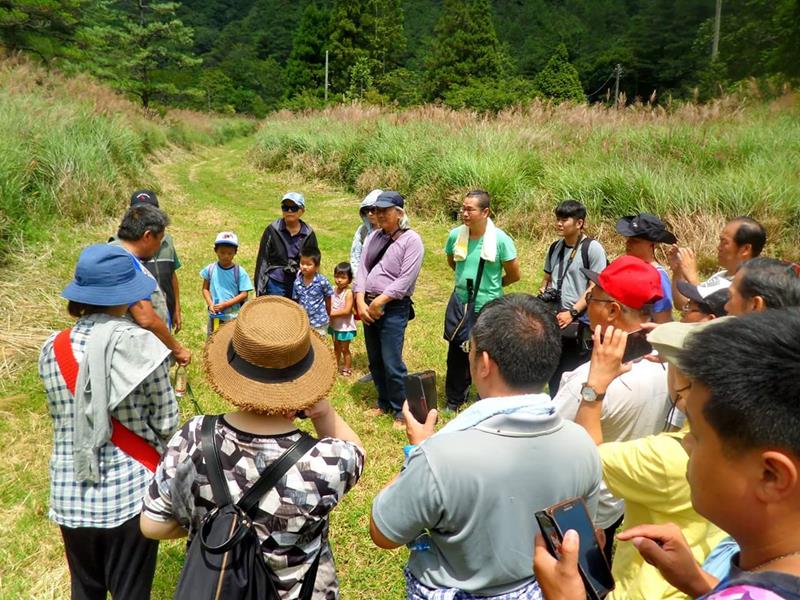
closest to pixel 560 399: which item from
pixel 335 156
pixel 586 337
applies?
pixel 586 337

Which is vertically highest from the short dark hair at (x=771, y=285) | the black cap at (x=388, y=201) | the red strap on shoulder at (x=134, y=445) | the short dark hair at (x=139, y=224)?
the short dark hair at (x=771, y=285)

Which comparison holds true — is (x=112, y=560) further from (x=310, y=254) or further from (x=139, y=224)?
(x=310, y=254)

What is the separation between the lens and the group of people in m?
0.91

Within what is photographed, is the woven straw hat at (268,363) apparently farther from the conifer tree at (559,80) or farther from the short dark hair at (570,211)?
the conifer tree at (559,80)

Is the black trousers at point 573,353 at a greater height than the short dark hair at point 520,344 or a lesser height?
lesser

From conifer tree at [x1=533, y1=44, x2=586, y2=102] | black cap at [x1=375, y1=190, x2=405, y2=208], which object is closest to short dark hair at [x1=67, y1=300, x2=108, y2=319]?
black cap at [x1=375, y1=190, x2=405, y2=208]

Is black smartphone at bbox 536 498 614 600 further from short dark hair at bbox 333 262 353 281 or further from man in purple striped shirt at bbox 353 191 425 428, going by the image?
short dark hair at bbox 333 262 353 281

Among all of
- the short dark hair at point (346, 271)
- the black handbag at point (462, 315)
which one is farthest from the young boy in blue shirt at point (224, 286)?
the black handbag at point (462, 315)

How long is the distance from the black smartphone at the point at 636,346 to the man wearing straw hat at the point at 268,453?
123cm

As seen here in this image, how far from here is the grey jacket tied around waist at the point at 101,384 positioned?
6.72ft

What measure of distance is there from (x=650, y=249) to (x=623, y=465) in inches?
98.7

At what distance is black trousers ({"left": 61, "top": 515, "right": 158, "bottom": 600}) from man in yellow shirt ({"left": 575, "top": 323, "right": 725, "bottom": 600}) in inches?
66.7

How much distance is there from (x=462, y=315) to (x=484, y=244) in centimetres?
56

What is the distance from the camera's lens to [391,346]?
14.1 ft
